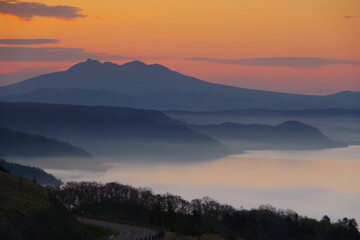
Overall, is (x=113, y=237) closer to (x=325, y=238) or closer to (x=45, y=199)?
(x=45, y=199)

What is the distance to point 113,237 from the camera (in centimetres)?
10562

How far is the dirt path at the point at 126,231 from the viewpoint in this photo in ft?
346

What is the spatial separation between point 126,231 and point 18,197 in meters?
23.8

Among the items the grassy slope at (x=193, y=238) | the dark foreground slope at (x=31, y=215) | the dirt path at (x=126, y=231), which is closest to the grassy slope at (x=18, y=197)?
the dark foreground slope at (x=31, y=215)

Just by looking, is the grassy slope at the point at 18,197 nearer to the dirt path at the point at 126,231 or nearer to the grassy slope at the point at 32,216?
the grassy slope at the point at 32,216

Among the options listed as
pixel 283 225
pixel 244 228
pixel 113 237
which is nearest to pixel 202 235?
pixel 113 237

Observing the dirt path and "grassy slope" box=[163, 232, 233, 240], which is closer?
the dirt path

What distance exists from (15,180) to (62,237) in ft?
61.3

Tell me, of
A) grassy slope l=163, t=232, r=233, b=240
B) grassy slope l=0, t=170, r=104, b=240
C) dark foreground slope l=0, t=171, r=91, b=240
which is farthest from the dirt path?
dark foreground slope l=0, t=171, r=91, b=240

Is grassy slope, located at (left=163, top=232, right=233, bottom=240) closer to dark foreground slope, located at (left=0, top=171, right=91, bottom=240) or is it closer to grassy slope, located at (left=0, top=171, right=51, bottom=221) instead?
dark foreground slope, located at (left=0, top=171, right=91, bottom=240)

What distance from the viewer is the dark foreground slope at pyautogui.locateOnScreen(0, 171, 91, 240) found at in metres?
84.7

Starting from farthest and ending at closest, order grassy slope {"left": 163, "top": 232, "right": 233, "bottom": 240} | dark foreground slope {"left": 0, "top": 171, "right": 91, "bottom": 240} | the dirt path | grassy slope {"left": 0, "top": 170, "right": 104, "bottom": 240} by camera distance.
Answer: grassy slope {"left": 163, "top": 232, "right": 233, "bottom": 240} → the dirt path → grassy slope {"left": 0, "top": 170, "right": 104, "bottom": 240} → dark foreground slope {"left": 0, "top": 171, "right": 91, "bottom": 240}

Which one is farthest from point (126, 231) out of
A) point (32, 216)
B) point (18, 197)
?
point (32, 216)

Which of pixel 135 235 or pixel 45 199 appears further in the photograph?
pixel 135 235
